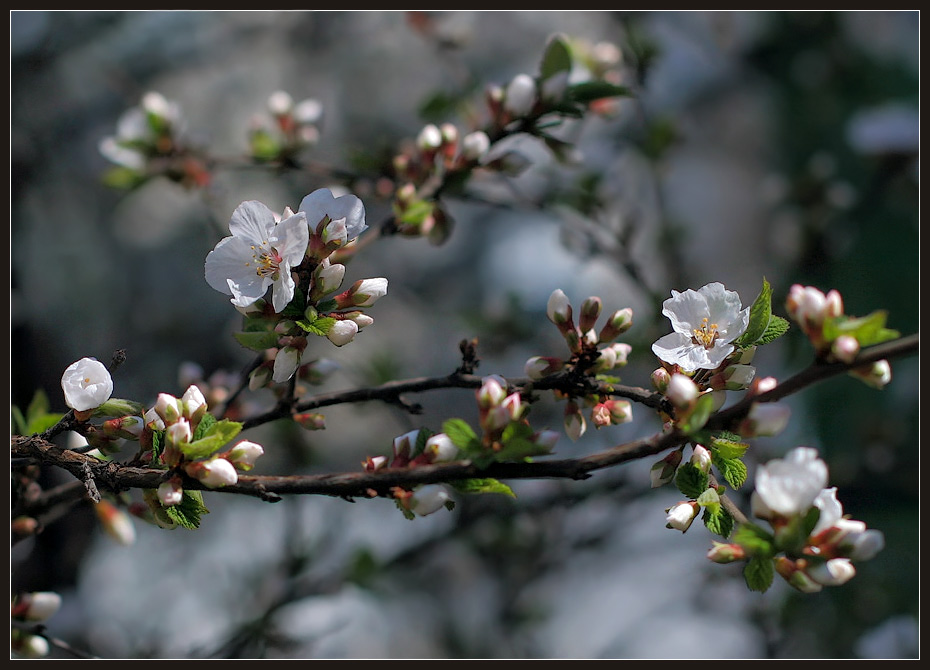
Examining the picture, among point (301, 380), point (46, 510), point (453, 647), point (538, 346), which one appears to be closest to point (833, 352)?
point (301, 380)

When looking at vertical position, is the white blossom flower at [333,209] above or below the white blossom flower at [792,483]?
above

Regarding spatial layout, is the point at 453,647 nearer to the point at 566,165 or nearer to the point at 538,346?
the point at 538,346

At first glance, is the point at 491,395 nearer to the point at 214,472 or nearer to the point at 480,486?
the point at 480,486

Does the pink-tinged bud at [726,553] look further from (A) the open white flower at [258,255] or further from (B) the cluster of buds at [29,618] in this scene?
(B) the cluster of buds at [29,618]

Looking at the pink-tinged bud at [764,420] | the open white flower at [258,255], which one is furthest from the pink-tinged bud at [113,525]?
the pink-tinged bud at [764,420]

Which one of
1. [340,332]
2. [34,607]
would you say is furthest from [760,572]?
[34,607]
